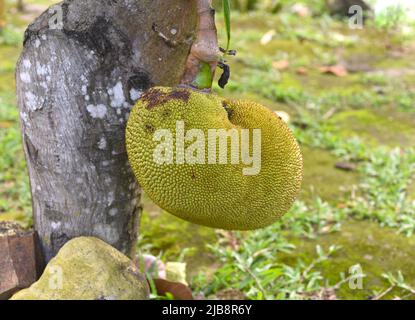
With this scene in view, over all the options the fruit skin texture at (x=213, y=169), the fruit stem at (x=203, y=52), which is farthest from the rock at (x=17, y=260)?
the fruit stem at (x=203, y=52)

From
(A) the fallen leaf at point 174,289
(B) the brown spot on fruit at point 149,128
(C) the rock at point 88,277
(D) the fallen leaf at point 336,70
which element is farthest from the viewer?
(D) the fallen leaf at point 336,70

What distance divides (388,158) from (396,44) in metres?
2.22

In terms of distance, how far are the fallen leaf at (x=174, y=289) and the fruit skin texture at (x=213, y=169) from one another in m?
0.45

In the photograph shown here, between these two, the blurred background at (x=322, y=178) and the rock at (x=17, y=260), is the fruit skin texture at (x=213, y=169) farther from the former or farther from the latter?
the blurred background at (x=322, y=178)

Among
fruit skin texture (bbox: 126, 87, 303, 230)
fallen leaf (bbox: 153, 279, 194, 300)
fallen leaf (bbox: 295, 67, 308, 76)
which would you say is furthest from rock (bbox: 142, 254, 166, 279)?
fallen leaf (bbox: 295, 67, 308, 76)

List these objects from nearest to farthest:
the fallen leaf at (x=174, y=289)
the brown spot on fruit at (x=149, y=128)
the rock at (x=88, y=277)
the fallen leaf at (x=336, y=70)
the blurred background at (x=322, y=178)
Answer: the brown spot on fruit at (x=149, y=128) < the rock at (x=88, y=277) < the fallen leaf at (x=174, y=289) < the blurred background at (x=322, y=178) < the fallen leaf at (x=336, y=70)

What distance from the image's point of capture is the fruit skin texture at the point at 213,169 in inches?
35.8

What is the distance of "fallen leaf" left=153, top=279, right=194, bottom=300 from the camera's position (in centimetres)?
139

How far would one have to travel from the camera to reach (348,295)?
149cm

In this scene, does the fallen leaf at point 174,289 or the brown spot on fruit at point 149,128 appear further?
the fallen leaf at point 174,289

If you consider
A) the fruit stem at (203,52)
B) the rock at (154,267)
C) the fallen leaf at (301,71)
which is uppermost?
the fallen leaf at (301,71)

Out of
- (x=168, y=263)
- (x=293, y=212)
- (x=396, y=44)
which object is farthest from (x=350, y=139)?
(x=396, y=44)

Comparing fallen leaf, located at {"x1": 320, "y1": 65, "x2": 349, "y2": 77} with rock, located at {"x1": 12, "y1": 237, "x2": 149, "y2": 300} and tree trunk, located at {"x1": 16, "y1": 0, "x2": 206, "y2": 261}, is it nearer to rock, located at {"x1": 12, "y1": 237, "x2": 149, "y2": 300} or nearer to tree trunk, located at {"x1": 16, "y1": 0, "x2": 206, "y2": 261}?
tree trunk, located at {"x1": 16, "y1": 0, "x2": 206, "y2": 261}

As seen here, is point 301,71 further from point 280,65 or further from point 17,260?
point 17,260
